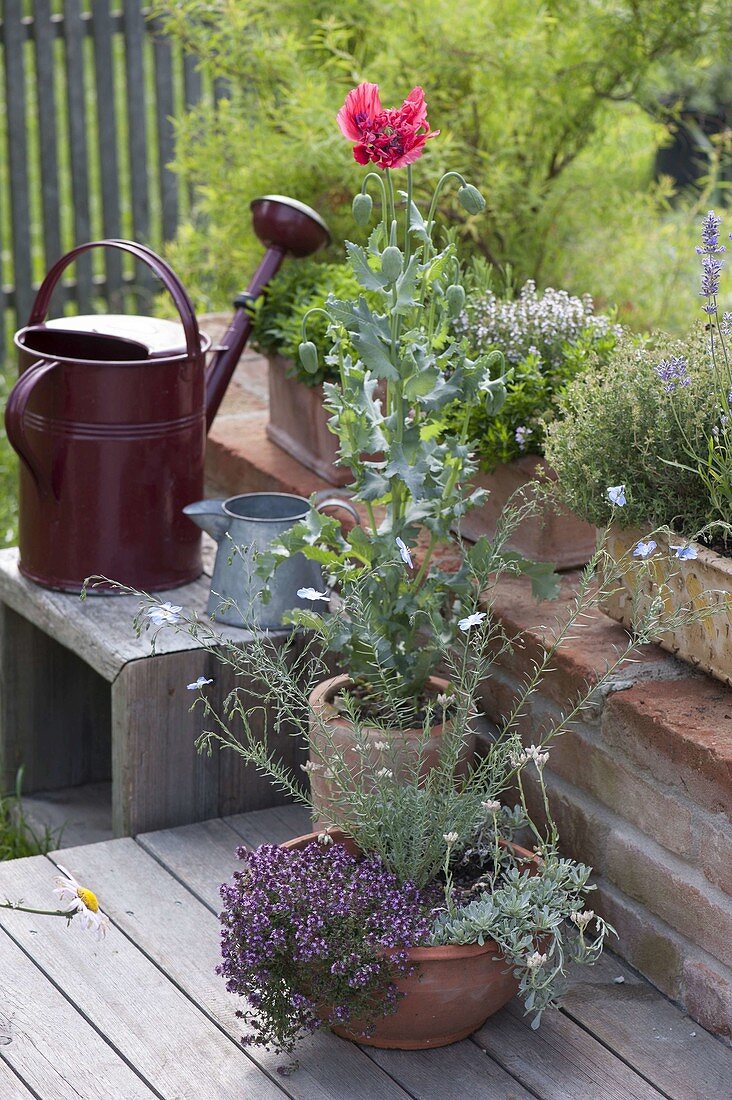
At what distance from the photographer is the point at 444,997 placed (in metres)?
1.94

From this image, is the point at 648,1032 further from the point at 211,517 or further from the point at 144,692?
the point at 211,517

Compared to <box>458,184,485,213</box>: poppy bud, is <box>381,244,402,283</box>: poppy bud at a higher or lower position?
lower

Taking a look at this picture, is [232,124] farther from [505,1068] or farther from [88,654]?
[505,1068]

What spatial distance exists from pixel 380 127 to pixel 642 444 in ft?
2.00

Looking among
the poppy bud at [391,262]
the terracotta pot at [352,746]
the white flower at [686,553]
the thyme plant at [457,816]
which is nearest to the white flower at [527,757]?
the thyme plant at [457,816]

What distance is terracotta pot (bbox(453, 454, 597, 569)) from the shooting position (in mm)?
2574

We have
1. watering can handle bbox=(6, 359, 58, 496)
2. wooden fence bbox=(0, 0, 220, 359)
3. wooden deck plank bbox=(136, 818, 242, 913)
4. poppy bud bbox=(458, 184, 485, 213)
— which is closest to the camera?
poppy bud bbox=(458, 184, 485, 213)

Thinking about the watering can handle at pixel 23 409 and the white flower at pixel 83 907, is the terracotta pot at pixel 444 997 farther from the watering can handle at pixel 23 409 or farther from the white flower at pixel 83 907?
the watering can handle at pixel 23 409

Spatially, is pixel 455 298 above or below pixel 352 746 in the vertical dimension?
above

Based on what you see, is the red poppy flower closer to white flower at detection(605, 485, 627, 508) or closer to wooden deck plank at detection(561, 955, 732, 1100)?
white flower at detection(605, 485, 627, 508)

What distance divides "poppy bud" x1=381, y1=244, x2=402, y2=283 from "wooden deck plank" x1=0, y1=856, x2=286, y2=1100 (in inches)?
43.4

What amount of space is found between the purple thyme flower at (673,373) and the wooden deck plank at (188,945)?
1.07m

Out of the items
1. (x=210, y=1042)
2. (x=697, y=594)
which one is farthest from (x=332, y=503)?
(x=210, y=1042)

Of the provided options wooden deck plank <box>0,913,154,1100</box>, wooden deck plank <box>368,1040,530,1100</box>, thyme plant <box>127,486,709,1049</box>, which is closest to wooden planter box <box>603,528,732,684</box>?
thyme plant <box>127,486,709,1049</box>
